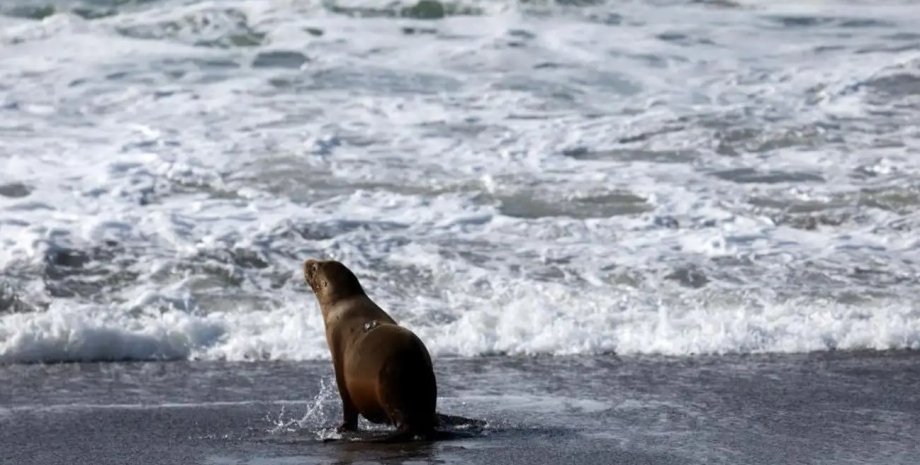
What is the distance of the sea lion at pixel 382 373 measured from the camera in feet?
19.5

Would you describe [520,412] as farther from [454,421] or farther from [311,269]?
[311,269]

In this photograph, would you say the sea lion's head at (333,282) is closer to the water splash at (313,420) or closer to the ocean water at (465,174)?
the water splash at (313,420)

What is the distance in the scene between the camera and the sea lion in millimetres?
5941

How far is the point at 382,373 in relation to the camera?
5.94 meters

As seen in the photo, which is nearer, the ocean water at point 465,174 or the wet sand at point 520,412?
the wet sand at point 520,412

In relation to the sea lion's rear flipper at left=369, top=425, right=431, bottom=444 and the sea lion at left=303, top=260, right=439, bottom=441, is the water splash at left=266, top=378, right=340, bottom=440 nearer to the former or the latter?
the sea lion at left=303, top=260, right=439, bottom=441

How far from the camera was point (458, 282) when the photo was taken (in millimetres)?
10055

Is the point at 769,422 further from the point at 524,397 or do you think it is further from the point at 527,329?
the point at 527,329

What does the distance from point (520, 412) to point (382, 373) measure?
1.14 m

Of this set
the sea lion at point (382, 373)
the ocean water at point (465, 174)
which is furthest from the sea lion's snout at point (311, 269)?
the ocean water at point (465, 174)

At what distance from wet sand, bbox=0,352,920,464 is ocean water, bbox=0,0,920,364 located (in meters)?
0.51

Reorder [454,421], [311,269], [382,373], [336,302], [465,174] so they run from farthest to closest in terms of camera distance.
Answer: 1. [465,174]
2. [311,269]
3. [336,302]
4. [454,421]
5. [382,373]

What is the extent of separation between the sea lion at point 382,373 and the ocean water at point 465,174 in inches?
Answer: 98.6

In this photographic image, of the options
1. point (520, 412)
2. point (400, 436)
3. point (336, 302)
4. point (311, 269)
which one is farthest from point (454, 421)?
point (311, 269)
